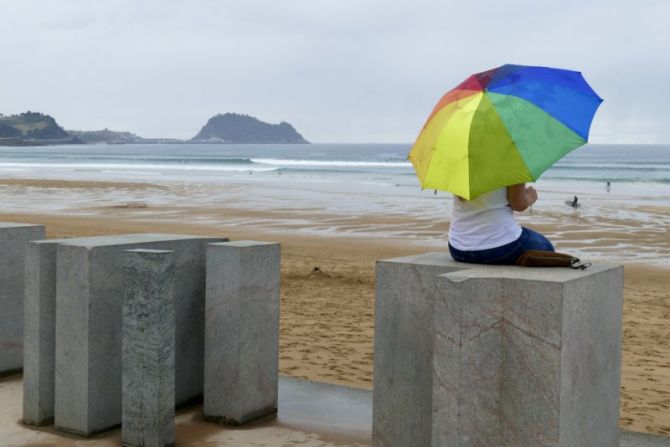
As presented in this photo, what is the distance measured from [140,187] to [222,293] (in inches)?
1373

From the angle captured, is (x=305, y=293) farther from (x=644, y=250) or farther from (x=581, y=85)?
(x=644, y=250)

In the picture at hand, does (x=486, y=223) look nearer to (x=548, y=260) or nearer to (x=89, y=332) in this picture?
(x=548, y=260)

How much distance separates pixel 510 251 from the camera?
4.70 m

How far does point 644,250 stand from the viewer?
59.8ft

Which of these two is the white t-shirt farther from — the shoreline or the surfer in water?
the surfer in water

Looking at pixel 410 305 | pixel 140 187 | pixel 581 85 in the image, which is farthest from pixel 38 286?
pixel 140 187

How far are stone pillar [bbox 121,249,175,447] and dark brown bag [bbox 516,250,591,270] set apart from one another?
1968 millimetres

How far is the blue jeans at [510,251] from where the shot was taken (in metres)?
4.69

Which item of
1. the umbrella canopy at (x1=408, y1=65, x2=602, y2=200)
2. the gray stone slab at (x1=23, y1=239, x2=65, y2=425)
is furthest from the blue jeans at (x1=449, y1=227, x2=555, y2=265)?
the gray stone slab at (x1=23, y1=239, x2=65, y2=425)

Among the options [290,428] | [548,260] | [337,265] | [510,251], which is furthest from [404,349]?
[337,265]

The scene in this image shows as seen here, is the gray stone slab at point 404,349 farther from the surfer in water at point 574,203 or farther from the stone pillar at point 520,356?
the surfer in water at point 574,203

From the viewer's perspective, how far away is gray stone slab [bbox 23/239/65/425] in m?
5.49

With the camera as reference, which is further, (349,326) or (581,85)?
(349,326)

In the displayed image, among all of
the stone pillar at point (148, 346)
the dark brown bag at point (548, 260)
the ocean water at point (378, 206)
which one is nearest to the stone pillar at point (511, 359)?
the dark brown bag at point (548, 260)
